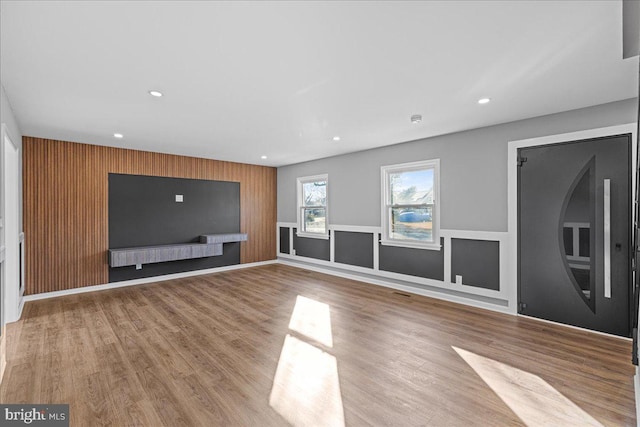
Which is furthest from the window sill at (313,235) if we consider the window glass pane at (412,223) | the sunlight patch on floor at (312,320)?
the sunlight patch on floor at (312,320)

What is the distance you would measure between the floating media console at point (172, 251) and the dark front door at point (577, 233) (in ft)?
16.8

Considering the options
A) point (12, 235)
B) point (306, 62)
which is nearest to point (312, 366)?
point (306, 62)

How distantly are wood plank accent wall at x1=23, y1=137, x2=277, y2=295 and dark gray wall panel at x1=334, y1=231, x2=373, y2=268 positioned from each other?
3581 mm

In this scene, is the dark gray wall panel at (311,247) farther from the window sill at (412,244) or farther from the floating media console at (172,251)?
the window sill at (412,244)

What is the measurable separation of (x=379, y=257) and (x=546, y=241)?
7.91ft

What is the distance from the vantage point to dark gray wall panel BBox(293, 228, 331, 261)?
245 inches

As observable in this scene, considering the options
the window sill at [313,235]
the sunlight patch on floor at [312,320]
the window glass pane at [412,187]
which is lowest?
the sunlight patch on floor at [312,320]

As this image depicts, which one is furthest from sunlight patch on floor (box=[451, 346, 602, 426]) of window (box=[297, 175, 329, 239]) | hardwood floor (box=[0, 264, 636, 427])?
window (box=[297, 175, 329, 239])

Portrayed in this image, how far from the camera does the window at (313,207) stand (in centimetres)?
636

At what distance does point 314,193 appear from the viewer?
6605 millimetres

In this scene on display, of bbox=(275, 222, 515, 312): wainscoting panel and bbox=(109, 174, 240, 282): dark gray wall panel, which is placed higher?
bbox=(109, 174, 240, 282): dark gray wall panel

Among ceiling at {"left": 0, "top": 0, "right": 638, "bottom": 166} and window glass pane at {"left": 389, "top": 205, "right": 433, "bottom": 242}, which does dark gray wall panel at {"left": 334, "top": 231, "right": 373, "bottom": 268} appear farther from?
ceiling at {"left": 0, "top": 0, "right": 638, "bottom": 166}

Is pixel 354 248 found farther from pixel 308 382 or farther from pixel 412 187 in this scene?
pixel 308 382

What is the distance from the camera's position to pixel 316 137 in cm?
453
